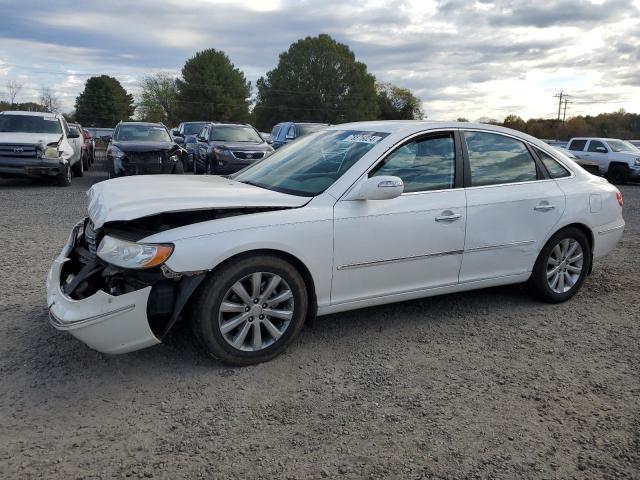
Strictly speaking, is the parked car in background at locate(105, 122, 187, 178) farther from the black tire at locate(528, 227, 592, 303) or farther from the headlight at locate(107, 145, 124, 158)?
the black tire at locate(528, 227, 592, 303)

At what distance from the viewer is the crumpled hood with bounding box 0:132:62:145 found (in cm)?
1273

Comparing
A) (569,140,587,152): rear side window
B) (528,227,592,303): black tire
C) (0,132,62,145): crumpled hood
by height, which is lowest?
(528,227,592,303): black tire

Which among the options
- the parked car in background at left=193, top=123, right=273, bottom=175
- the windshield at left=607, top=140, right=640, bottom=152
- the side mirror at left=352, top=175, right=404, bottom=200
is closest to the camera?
the side mirror at left=352, top=175, right=404, bottom=200

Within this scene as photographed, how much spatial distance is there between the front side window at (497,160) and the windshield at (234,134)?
1117cm

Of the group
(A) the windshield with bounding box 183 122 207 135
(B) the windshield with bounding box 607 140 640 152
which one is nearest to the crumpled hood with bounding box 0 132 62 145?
(A) the windshield with bounding box 183 122 207 135

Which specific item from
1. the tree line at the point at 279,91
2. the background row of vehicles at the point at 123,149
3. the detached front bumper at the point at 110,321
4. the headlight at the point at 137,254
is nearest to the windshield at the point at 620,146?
the background row of vehicles at the point at 123,149

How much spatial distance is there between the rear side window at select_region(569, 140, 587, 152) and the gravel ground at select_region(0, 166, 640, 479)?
17.8m

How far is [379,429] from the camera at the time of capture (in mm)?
2949

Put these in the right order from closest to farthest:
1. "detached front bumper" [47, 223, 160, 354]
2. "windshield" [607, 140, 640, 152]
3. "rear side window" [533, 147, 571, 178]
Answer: "detached front bumper" [47, 223, 160, 354] < "rear side window" [533, 147, 571, 178] < "windshield" [607, 140, 640, 152]

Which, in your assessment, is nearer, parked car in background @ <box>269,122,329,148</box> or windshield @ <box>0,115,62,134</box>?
windshield @ <box>0,115,62,134</box>

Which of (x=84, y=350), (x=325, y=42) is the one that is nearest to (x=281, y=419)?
(x=84, y=350)

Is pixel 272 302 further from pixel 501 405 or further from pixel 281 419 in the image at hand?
pixel 501 405

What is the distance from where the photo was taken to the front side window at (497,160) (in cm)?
454

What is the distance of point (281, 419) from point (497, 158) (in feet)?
9.48
